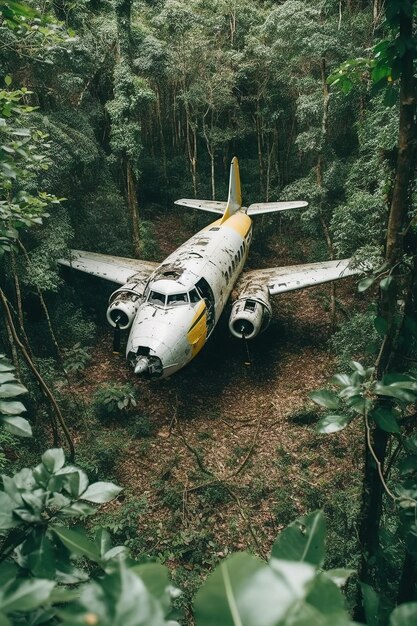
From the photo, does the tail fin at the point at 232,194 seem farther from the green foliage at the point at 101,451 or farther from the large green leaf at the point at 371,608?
the large green leaf at the point at 371,608

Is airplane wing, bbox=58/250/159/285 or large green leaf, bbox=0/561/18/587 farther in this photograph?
airplane wing, bbox=58/250/159/285

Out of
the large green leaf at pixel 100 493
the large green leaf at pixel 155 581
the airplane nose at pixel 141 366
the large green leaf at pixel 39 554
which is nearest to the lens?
the large green leaf at pixel 155 581

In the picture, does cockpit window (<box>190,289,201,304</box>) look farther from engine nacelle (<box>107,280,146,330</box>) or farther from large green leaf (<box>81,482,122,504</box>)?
large green leaf (<box>81,482,122,504</box>)

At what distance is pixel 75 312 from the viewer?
38.8ft

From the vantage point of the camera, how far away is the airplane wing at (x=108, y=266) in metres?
11.8

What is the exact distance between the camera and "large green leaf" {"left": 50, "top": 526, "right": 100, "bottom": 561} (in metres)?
1.57

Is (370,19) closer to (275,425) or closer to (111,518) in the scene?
(275,425)

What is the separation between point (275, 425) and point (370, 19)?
36.9ft

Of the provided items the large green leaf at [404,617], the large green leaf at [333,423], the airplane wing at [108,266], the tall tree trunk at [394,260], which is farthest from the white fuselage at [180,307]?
the large green leaf at [404,617]

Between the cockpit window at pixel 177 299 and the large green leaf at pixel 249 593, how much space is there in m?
8.52

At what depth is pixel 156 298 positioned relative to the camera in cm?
961

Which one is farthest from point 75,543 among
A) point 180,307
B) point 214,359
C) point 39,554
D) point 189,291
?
point 214,359

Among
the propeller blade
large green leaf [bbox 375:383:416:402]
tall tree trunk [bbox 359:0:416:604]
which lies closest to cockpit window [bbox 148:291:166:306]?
the propeller blade

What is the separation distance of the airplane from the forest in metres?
1.09
